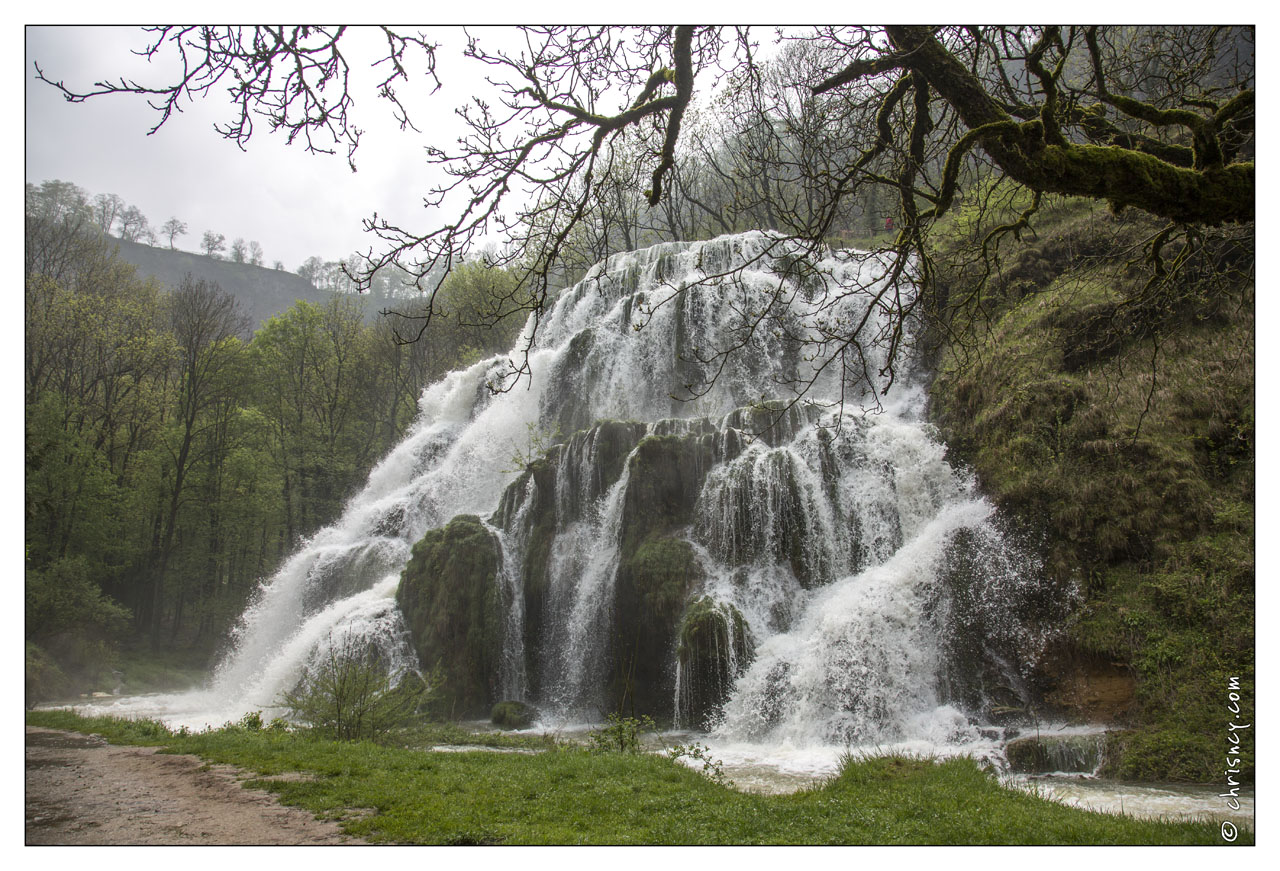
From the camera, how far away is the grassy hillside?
5.62 metres

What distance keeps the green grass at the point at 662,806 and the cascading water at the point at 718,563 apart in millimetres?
2091

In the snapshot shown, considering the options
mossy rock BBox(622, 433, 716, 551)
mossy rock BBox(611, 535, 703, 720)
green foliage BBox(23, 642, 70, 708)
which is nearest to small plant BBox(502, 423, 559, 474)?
mossy rock BBox(622, 433, 716, 551)

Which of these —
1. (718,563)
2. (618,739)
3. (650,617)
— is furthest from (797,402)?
(618,739)

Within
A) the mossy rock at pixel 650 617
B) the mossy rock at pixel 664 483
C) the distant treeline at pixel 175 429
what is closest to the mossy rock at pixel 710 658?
the mossy rock at pixel 650 617

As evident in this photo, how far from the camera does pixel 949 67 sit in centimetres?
334

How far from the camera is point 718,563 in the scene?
9289 millimetres

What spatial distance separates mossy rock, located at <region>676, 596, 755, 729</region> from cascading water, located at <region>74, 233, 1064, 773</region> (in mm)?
25

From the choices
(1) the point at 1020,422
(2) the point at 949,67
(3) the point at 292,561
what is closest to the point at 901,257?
(2) the point at 949,67

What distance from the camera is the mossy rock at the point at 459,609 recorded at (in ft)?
32.8

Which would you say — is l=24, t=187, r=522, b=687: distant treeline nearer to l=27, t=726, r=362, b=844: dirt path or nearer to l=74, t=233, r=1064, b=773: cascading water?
l=27, t=726, r=362, b=844: dirt path

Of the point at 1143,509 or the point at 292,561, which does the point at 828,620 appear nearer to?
the point at 1143,509

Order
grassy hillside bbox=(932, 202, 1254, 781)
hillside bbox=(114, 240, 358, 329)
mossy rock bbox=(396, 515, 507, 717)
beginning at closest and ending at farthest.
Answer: grassy hillside bbox=(932, 202, 1254, 781)
mossy rock bbox=(396, 515, 507, 717)
hillside bbox=(114, 240, 358, 329)

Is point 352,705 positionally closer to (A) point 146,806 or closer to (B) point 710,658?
(A) point 146,806

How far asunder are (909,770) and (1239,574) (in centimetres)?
370
